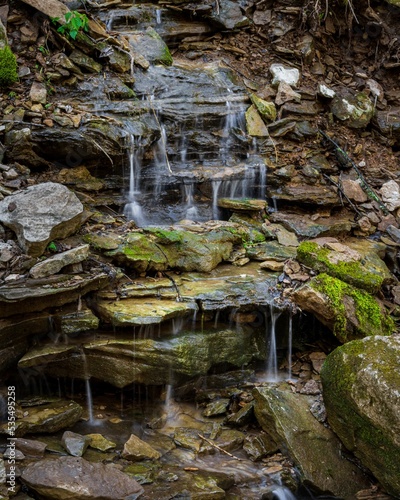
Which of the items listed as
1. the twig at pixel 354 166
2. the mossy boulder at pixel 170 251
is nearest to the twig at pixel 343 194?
the twig at pixel 354 166

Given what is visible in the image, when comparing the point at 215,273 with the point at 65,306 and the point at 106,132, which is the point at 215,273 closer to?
the point at 65,306

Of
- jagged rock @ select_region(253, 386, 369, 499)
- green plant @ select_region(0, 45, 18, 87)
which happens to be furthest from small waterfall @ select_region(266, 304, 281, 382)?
green plant @ select_region(0, 45, 18, 87)

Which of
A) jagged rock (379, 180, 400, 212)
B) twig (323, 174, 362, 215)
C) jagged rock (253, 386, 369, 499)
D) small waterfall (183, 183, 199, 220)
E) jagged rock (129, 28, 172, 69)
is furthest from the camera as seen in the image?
jagged rock (129, 28, 172, 69)

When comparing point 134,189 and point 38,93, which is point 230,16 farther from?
point 134,189

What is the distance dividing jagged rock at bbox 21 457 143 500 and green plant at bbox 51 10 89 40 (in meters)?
6.71

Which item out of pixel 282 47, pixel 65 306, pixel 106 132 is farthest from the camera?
pixel 282 47

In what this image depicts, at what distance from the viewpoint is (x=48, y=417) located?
15.8 feet

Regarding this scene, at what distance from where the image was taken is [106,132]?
722cm

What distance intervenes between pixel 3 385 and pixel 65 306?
1.07 m

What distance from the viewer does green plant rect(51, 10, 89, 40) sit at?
7.86 m

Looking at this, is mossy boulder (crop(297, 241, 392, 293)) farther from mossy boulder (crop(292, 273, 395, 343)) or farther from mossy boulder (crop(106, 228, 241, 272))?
mossy boulder (crop(106, 228, 241, 272))

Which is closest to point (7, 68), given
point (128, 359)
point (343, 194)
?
point (128, 359)

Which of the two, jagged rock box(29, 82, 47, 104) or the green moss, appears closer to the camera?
the green moss

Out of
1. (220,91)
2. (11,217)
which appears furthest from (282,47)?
(11,217)
